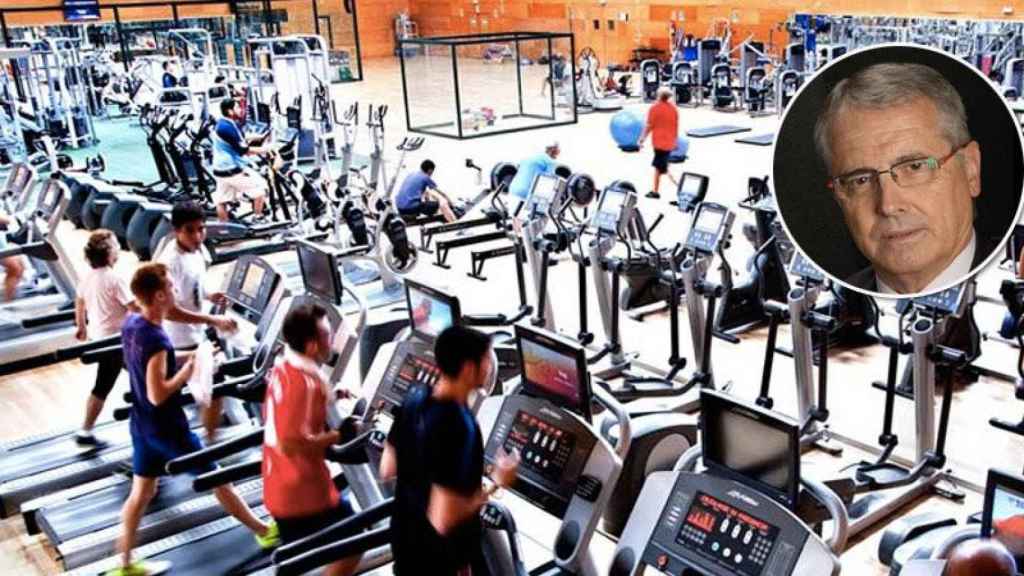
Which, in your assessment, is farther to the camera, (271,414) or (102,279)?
(102,279)

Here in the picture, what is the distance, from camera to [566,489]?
10.4 ft

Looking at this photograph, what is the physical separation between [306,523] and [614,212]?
10.6 ft

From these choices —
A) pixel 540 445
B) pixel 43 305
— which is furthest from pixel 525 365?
pixel 43 305

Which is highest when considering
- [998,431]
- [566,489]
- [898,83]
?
[898,83]

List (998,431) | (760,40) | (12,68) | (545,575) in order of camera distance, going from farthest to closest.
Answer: (760,40)
(12,68)
(998,431)
(545,575)

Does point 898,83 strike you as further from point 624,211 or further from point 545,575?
point 624,211

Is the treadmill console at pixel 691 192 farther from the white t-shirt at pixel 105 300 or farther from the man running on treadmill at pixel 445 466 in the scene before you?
the man running on treadmill at pixel 445 466

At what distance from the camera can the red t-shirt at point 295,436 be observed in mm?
3395

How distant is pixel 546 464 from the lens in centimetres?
327

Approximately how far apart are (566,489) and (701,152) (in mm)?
11520

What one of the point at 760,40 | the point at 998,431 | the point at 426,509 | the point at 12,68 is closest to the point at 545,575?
the point at 426,509

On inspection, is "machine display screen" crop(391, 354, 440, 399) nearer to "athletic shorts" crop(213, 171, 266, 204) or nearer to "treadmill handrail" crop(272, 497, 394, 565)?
"treadmill handrail" crop(272, 497, 394, 565)

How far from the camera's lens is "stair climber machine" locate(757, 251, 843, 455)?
4887mm

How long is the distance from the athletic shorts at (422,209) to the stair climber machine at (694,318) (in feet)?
13.2
